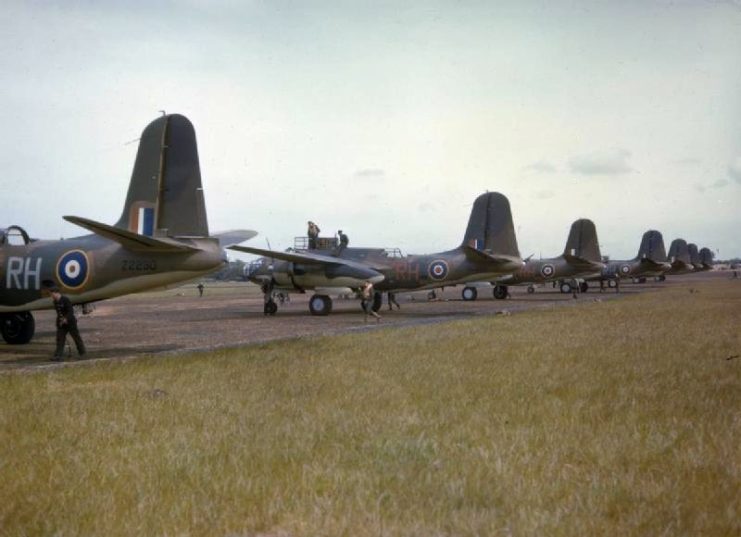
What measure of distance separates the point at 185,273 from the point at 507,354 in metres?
7.34

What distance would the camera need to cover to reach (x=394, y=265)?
29859 mm

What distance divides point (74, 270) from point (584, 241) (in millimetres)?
40346

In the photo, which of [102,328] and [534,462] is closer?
[534,462]

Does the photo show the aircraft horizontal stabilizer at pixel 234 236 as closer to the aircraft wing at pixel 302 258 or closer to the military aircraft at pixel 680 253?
the aircraft wing at pixel 302 258

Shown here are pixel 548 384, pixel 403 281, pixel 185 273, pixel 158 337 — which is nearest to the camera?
pixel 548 384

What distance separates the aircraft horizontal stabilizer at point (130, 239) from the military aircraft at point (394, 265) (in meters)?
10.4

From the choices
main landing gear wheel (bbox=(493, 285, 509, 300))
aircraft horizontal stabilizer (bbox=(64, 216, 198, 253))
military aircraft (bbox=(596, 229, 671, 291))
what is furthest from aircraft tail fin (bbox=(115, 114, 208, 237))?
military aircraft (bbox=(596, 229, 671, 291))

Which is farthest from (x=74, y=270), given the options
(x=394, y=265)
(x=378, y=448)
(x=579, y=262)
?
(x=579, y=262)

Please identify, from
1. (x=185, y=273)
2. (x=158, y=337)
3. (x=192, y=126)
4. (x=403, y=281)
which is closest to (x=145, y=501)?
(x=185, y=273)

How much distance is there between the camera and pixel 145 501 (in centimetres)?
458

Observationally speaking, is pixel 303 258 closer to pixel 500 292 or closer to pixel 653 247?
pixel 500 292

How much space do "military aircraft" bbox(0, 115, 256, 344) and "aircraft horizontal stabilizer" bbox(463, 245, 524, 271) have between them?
53.5 ft

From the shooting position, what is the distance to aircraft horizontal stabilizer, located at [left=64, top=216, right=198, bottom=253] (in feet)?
40.5

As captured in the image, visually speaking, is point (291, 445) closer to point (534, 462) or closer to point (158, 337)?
point (534, 462)
